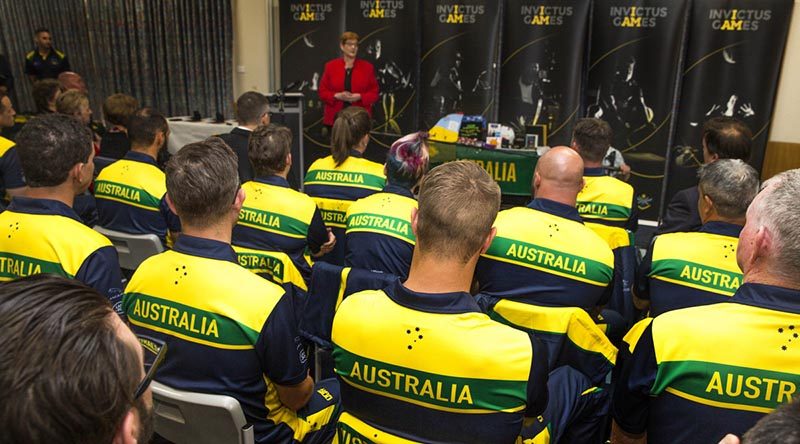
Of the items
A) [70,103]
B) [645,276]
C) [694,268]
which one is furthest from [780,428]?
[70,103]

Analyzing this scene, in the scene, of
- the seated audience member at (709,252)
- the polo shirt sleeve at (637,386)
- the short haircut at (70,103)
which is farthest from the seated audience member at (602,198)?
the short haircut at (70,103)

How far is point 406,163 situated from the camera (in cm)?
271

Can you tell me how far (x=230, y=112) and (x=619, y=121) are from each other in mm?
5000

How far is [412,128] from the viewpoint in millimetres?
6938

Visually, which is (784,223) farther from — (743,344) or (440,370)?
(440,370)

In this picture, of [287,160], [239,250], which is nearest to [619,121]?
[287,160]

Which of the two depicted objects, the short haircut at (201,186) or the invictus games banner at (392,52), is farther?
the invictus games banner at (392,52)

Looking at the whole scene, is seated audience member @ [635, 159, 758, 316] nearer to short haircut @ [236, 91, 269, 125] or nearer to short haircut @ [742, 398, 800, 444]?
short haircut @ [742, 398, 800, 444]

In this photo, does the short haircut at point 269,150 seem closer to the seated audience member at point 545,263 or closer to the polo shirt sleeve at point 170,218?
the polo shirt sleeve at point 170,218

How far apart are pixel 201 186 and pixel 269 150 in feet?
3.75

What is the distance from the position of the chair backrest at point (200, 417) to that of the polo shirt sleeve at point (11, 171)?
270 centimetres

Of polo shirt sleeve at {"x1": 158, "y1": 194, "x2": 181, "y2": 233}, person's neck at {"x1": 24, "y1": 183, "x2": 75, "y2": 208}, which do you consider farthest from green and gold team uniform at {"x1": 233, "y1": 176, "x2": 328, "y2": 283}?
person's neck at {"x1": 24, "y1": 183, "x2": 75, "y2": 208}

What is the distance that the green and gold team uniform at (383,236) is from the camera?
255 cm

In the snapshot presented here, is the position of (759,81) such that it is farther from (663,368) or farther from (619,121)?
(663,368)
